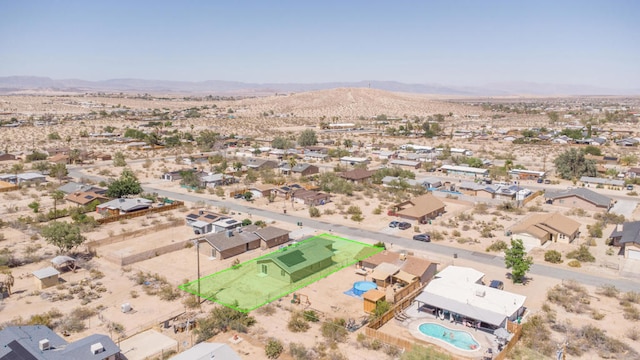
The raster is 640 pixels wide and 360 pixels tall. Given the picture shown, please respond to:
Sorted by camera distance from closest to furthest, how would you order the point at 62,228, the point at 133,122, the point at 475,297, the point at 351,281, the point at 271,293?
the point at 475,297
the point at 271,293
the point at 351,281
the point at 62,228
the point at 133,122

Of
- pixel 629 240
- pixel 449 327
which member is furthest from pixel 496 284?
pixel 629 240

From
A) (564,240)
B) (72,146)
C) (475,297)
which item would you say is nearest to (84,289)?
(475,297)

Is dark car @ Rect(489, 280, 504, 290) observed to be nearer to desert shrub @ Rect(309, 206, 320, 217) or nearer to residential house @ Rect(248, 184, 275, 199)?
desert shrub @ Rect(309, 206, 320, 217)

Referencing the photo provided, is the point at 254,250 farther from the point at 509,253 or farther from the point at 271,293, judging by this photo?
the point at 509,253

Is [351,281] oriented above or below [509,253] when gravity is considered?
below

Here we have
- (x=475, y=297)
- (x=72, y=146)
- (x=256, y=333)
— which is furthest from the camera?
(x=72, y=146)

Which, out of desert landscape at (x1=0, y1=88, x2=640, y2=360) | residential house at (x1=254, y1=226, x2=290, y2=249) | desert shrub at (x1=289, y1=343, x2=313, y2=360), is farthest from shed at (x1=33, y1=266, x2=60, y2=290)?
desert shrub at (x1=289, y1=343, x2=313, y2=360)
